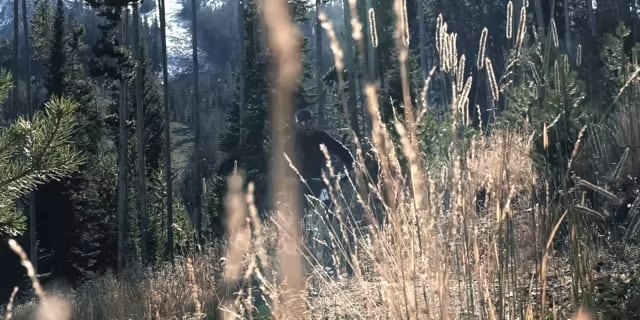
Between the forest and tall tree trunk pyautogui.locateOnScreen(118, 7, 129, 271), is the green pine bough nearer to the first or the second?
the forest

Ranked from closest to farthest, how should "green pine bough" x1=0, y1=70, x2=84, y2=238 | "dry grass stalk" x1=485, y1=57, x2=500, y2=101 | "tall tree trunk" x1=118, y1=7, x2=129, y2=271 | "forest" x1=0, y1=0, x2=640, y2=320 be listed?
"forest" x1=0, y1=0, x2=640, y2=320
"dry grass stalk" x1=485, y1=57, x2=500, y2=101
"green pine bough" x1=0, y1=70, x2=84, y2=238
"tall tree trunk" x1=118, y1=7, x2=129, y2=271

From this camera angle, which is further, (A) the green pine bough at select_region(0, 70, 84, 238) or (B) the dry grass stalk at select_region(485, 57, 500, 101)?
(A) the green pine bough at select_region(0, 70, 84, 238)

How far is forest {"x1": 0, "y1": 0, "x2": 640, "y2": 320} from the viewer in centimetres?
177

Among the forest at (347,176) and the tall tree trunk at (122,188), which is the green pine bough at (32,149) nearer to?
the forest at (347,176)

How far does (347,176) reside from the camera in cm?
234

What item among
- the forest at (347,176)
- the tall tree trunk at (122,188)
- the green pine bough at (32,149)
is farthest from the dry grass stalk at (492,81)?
the tall tree trunk at (122,188)

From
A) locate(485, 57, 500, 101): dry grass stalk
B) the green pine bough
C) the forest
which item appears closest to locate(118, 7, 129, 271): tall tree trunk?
the forest

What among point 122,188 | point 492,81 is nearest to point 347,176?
point 492,81

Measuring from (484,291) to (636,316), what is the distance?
122cm

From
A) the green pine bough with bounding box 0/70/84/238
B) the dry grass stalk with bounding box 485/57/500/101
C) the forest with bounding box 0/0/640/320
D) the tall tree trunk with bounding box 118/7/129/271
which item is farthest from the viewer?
the tall tree trunk with bounding box 118/7/129/271

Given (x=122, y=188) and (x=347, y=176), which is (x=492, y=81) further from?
(x=122, y=188)

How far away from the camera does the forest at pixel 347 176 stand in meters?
1.77

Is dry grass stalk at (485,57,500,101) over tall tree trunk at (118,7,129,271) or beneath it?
over

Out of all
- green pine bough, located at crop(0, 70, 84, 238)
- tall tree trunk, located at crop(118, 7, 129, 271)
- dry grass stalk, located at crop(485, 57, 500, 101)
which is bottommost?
tall tree trunk, located at crop(118, 7, 129, 271)
